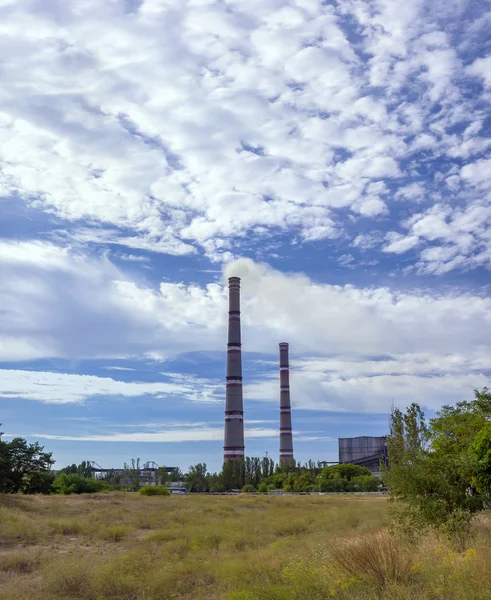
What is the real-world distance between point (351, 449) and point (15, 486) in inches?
3226

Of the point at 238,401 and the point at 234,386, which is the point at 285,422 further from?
the point at 234,386

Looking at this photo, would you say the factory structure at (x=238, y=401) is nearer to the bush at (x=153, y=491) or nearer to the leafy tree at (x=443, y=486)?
the bush at (x=153, y=491)

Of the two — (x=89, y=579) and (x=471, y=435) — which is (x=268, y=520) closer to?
(x=471, y=435)

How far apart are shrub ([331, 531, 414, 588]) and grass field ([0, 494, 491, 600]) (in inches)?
0.7

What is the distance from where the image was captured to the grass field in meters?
Answer: 9.16

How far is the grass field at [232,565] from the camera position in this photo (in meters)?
9.16

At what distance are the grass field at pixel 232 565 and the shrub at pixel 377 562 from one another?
0.06 feet

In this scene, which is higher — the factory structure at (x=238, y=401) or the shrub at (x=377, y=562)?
the factory structure at (x=238, y=401)

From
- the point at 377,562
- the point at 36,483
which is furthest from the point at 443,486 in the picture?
the point at 36,483

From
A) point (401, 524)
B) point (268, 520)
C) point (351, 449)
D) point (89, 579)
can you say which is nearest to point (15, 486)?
point (268, 520)

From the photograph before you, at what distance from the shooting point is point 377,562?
31.9 ft

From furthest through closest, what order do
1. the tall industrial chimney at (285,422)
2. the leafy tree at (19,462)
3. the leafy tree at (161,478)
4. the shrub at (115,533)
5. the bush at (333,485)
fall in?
the leafy tree at (161,478) → the tall industrial chimney at (285,422) → the bush at (333,485) → the leafy tree at (19,462) → the shrub at (115,533)

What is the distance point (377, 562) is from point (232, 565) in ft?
15.3

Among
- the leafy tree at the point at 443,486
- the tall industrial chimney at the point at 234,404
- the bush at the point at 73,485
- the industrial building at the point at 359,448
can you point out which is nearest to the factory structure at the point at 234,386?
the tall industrial chimney at the point at 234,404
